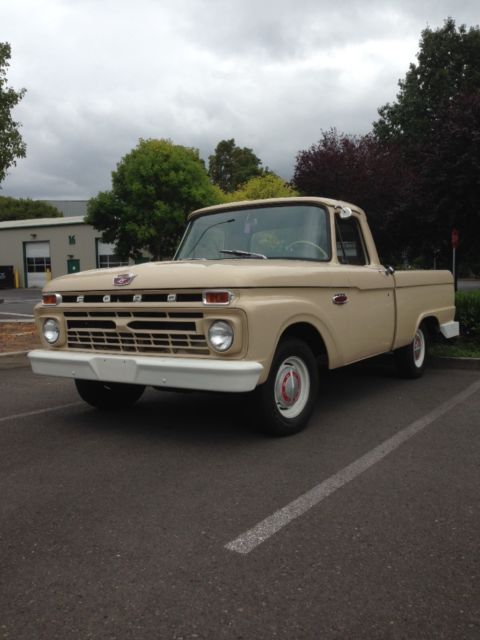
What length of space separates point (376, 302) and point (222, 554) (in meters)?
3.53

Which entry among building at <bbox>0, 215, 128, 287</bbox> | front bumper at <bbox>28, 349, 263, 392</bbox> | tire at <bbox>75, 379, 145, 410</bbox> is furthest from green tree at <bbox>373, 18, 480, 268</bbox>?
building at <bbox>0, 215, 128, 287</bbox>

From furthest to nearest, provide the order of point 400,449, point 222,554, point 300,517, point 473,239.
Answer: point 473,239, point 400,449, point 300,517, point 222,554

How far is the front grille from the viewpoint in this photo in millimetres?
4191

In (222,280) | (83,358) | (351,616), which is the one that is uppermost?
(222,280)

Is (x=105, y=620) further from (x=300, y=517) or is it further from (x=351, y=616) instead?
(x=300, y=517)

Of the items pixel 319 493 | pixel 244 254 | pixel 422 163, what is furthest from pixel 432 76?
pixel 319 493

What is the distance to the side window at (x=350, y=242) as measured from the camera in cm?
548

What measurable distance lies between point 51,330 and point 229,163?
199 ft

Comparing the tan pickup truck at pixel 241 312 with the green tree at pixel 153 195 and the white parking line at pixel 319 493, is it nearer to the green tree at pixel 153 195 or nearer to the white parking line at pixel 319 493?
the white parking line at pixel 319 493

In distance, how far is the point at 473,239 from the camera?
14219 mm

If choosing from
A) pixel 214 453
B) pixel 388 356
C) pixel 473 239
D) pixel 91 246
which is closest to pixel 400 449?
pixel 214 453

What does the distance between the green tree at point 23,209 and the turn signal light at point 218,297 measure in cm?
7062

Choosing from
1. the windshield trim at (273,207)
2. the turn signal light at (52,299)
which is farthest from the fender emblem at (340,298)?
the turn signal light at (52,299)

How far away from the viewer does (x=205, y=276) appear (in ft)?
13.5
